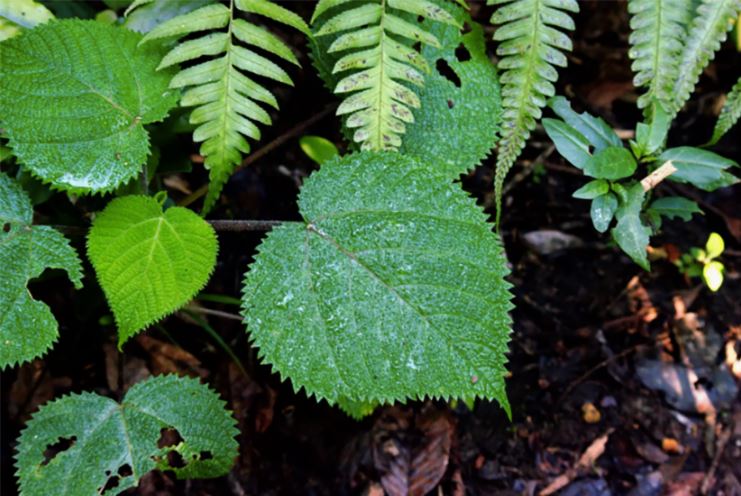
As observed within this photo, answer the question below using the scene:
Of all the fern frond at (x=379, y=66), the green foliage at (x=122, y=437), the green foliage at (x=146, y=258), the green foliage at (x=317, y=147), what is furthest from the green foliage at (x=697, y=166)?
the green foliage at (x=122, y=437)

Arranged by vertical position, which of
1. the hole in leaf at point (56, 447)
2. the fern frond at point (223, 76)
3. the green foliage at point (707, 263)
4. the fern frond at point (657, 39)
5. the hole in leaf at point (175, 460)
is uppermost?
the fern frond at point (657, 39)

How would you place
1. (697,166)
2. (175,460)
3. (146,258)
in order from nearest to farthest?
(146,258) < (697,166) < (175,460)

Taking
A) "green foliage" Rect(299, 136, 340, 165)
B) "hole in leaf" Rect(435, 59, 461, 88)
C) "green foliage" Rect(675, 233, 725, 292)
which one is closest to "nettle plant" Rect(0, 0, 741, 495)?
"hole in leaf" Rect(435, 59, 461, 88)

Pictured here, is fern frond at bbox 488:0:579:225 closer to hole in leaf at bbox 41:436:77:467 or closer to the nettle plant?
the nettle plant

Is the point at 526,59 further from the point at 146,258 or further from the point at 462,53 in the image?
the point at 146,258

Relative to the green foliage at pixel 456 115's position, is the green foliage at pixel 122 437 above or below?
below

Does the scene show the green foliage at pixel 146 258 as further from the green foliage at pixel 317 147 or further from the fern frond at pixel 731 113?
the fern frond at pixel 731 113

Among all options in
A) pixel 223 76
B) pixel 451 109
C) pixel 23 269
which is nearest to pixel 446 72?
pixel 451 109
